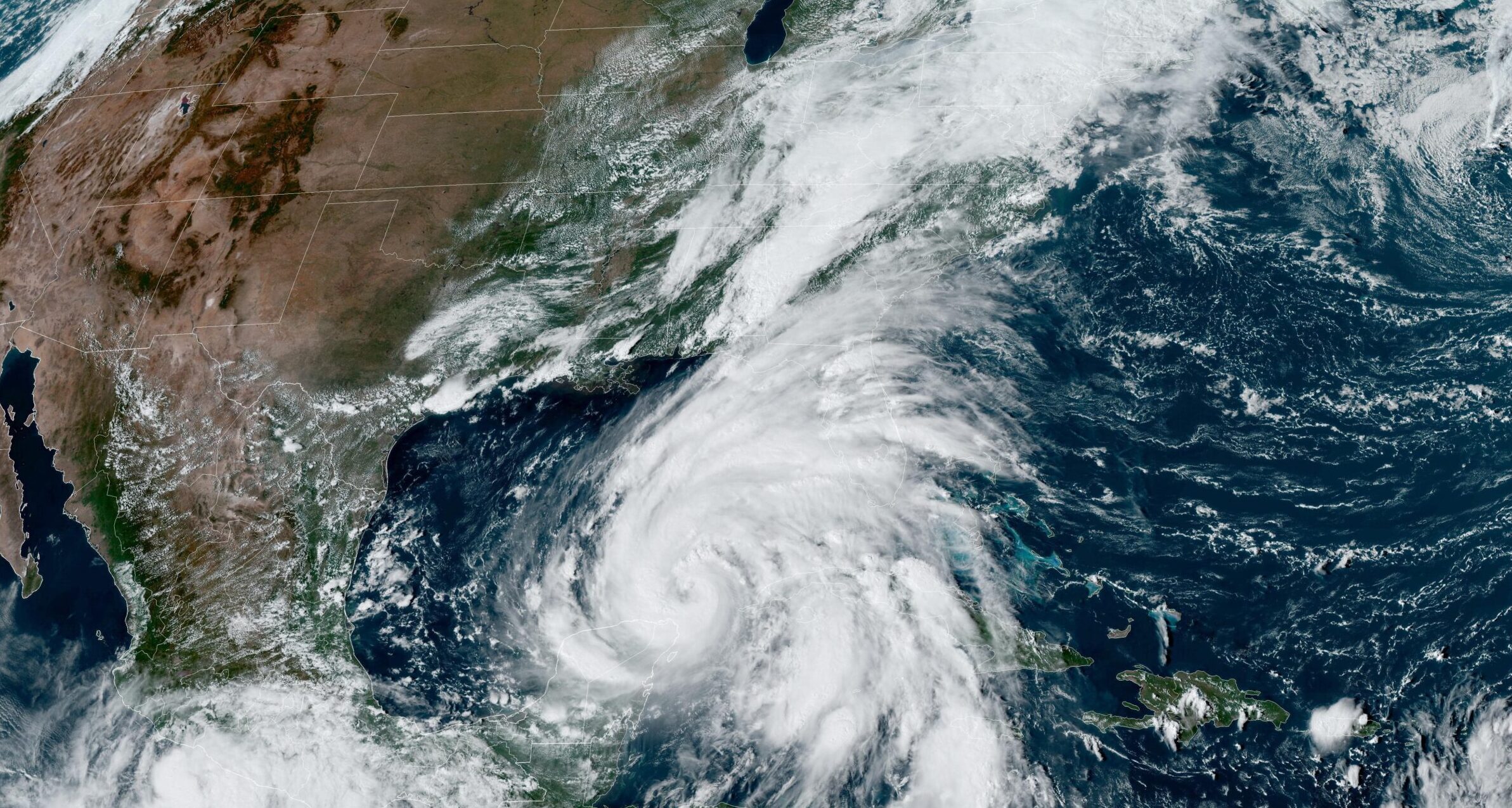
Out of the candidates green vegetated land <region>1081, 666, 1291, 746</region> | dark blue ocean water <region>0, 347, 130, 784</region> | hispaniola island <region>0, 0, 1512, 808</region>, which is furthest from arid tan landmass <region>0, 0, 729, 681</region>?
green vegetated land <region>1081, 666, 1291, 746</region>

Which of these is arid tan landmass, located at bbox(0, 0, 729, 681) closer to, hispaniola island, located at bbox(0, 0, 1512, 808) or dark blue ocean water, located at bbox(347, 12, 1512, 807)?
hispaniola island, located at bbox(0, 0, 1512, 808)

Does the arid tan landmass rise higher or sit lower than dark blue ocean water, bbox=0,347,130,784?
higher

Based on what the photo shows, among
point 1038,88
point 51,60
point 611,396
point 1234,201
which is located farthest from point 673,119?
point 51,60

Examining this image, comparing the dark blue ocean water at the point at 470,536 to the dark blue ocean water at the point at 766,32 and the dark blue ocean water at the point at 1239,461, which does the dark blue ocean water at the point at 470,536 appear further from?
the dark blue ocean water at the point at 766,32

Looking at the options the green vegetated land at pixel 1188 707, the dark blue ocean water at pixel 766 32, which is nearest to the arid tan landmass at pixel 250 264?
the dark blue ocean water at pixel 766 32

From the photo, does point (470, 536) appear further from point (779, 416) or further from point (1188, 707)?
point (1188, 707)

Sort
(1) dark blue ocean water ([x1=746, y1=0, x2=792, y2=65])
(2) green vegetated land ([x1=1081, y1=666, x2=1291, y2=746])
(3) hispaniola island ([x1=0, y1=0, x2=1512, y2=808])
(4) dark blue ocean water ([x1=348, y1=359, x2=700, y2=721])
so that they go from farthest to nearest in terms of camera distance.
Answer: (1) dark blue ocean water ([x1=746, y1=0, x2=792, y2=65]) < (4) dark blue ocean water ([x1=348, y1=359, x2=700, y2=721]) < (3) hispaniola island ([x1=0, y1=0, x2=1512, y2=808]) < (2) green vegetated land ([x1=1081, y1=666, x2=1291, y2=746])
